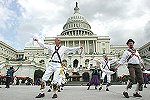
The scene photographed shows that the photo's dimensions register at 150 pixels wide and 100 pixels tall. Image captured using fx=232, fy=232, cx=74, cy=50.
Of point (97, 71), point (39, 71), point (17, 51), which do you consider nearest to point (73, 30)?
point (17, 51)

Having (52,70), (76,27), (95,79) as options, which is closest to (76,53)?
(76,27)

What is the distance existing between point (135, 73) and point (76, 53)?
73.8m

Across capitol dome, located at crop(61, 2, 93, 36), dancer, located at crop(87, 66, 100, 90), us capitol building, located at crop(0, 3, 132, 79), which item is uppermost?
capitol dome, located at crop(61, 2, 93, 36)

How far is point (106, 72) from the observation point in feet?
46.3

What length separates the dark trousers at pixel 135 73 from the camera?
840 centimetres

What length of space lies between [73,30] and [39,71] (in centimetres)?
6663

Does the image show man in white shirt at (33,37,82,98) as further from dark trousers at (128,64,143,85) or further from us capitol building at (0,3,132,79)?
us capitol building at (0,3,132,79)

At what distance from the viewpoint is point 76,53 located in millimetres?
82500

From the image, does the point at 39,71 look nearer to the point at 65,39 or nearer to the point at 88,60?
the point at 88,60

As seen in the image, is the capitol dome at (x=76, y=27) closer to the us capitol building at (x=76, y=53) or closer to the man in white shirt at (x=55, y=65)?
the us capitol building at (x=76, y=53)

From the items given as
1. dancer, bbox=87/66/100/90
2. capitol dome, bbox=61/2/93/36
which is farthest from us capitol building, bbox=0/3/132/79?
dancer, bbox=87/66/100/90

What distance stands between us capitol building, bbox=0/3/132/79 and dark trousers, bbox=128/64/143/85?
51813 mm

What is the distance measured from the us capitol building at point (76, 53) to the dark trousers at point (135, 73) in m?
51.8

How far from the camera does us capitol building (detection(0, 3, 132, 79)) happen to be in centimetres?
7112
